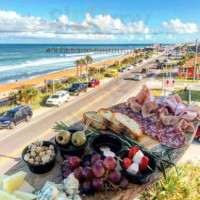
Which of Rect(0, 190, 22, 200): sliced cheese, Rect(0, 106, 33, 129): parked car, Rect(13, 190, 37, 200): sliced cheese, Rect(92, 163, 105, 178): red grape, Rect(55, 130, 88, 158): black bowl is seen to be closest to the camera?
Rect(0, 190, 22, 200): sliced cheese

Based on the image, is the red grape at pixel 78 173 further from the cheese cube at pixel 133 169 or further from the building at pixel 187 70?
the building at pixel 187 70

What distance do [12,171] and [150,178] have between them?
9.56ft

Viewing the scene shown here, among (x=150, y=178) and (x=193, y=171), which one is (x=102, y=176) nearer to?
(x=150, y=178)

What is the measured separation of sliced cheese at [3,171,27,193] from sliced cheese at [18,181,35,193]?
0.05 metres

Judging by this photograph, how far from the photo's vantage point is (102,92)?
130ft

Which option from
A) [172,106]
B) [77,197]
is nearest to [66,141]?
[77,197]

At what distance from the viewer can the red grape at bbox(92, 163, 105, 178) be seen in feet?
13.5

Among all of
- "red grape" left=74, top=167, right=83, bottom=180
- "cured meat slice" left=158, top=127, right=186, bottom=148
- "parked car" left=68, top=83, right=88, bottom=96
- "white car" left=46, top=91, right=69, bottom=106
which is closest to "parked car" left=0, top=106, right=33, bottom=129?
"white car" left=46, top=91, right=69, bottom=106

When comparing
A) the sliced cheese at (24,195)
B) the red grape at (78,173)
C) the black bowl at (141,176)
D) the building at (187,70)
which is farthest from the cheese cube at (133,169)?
the building at (187,70)

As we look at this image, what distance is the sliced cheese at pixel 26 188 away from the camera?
14.2 feet

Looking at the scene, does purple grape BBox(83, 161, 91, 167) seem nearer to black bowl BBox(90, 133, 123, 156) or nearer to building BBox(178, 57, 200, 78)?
black bowl BBox(90, 133, 123, 156)

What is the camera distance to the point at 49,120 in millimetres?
25969

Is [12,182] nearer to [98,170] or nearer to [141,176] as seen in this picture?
[98,170]

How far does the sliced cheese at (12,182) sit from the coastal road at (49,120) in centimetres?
1200
